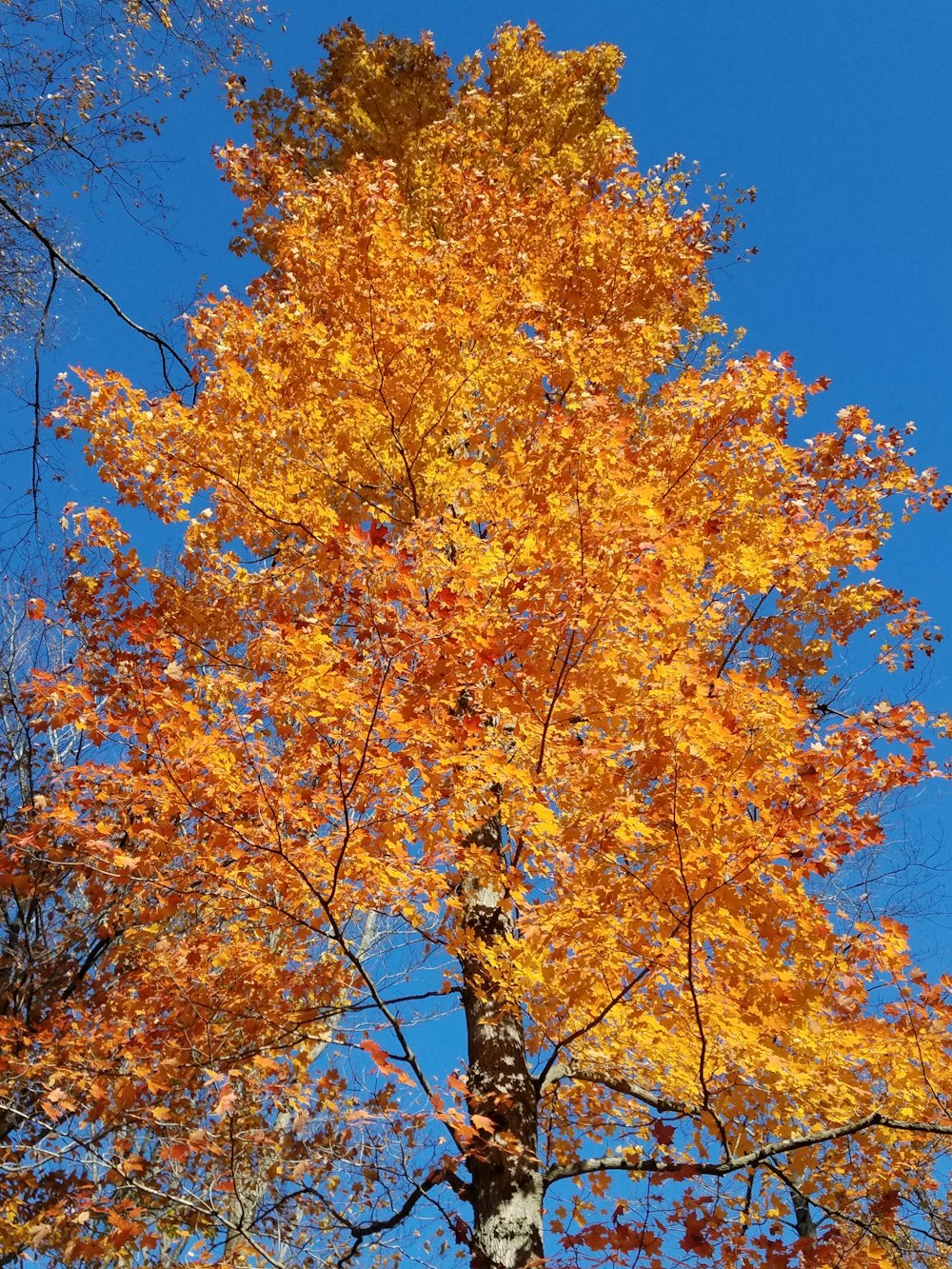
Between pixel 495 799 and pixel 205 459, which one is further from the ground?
pixel 205 459

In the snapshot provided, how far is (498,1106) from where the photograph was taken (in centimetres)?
407

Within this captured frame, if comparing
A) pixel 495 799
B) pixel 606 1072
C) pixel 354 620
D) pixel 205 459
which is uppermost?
pixel 205 459

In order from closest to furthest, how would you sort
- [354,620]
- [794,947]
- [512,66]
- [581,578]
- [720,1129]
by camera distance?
1. [720,1129]
2. [581,578]
3. [354,620]
4. [794,947]
5. [512,66]

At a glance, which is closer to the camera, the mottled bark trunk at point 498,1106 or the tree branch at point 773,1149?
the tree branch at point 773,1149

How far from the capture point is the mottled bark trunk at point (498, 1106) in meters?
3.69

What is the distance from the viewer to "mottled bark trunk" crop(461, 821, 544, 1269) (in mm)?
3689

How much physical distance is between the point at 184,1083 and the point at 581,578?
15.0 ft

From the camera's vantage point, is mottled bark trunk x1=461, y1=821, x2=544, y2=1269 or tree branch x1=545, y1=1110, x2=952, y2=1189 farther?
mottled bark trunk x1=461, y1=821, x2=544, y2=1269

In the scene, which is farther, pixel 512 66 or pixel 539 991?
pixel 512 66

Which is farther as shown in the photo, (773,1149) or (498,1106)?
(498,1106)

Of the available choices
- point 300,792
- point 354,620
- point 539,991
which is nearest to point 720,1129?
point 539,991

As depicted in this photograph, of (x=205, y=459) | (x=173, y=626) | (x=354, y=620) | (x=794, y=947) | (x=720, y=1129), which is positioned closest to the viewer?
(x=720, y=1129)

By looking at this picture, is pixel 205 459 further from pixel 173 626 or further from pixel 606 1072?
pixel 606 1072

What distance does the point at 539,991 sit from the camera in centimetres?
374
